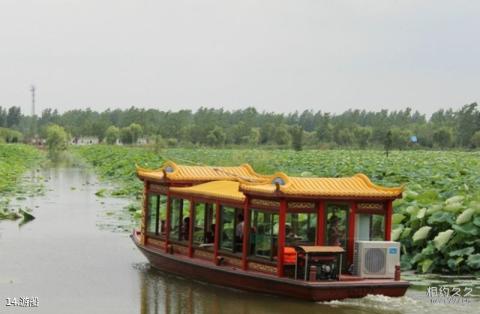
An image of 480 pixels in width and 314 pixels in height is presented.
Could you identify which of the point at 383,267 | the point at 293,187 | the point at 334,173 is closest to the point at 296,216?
the point at 293,187

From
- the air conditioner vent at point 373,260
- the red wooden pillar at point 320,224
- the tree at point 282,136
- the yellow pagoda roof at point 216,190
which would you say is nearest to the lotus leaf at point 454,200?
the air conditioner vent at point 373,260

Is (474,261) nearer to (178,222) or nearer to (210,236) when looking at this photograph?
(210,236)

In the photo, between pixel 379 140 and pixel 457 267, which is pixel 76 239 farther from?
pixel 379 140

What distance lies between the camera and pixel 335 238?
1289 centimetres

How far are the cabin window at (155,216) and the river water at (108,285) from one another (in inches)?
30.5

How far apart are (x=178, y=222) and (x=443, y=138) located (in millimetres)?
70486

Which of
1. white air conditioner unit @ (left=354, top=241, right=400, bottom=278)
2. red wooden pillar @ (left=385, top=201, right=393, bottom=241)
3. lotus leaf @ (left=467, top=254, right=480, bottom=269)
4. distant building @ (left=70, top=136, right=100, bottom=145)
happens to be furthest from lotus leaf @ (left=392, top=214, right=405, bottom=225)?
distant building @ (left=70, top=136, right=100, bottom=145)

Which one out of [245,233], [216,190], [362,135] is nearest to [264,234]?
[245,233]

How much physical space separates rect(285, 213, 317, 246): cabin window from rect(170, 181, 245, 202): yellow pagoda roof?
36.4 inches

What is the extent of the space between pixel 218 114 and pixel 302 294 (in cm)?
12215

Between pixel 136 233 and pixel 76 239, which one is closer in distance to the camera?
pixel 136 233

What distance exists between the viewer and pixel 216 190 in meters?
14.5

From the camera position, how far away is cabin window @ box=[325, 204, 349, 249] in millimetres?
12875

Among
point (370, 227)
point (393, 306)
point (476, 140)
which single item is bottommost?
point (393, 306)
